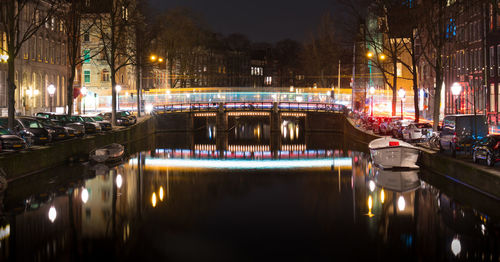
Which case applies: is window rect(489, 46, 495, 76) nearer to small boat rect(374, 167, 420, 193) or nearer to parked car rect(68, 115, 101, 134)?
small boat rect(374, 167, 420, 193)

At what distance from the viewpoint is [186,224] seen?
22.9 metres

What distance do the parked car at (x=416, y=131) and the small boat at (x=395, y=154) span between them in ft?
27.2

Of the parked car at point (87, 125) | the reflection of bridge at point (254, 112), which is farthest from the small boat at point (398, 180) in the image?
the reflection of bridge at point (254, 112)

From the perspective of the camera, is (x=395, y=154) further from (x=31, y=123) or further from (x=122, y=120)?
(x=122, y=120)

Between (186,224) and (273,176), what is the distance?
15.7 metres

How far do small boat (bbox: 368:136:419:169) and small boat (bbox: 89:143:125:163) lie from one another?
15.6m

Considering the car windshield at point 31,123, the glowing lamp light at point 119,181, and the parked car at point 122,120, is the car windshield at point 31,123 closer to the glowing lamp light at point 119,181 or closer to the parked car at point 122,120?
the glowing lamp light at point 119,181

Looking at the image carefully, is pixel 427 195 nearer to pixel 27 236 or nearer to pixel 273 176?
pixel 273 176

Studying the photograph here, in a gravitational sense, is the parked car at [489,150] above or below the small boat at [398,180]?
above

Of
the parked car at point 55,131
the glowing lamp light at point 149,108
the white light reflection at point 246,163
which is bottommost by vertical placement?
the white light reflection at point 246,163

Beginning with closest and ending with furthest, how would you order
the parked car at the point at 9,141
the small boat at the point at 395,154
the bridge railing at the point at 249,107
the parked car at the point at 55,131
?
the parked car at the point at 9,141
the small boat at the point at 395,154
the parked car at the point at 55,131
the bridge railing at the point at 249,107

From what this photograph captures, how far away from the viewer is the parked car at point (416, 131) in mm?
46656

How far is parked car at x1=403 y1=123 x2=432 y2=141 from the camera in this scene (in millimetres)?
46656

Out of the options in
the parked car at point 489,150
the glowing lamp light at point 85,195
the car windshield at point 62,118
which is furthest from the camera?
the car windshield at point 62,118
